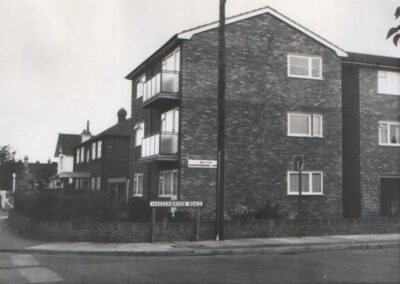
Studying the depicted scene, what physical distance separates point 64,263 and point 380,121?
17.0 meters

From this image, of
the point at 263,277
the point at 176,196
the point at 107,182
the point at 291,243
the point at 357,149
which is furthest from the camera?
the point at 107,182

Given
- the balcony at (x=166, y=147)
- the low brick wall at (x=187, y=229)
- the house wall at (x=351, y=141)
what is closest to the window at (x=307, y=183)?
the house wall at (x=351, y=141)

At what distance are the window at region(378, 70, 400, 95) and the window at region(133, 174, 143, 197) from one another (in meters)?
12.7

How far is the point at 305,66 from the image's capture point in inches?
856

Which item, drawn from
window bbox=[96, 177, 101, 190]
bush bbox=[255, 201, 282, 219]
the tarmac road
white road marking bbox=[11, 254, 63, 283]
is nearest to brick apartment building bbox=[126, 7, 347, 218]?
bush bbox=[255, 201, 282, 219]

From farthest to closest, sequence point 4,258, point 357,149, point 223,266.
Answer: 1. point 357,149
2. point 4,258
3. point 223,266

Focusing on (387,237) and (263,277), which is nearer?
(263,277)

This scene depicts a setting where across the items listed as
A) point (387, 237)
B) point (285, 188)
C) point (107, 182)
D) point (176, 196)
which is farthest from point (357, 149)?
point (107, 182)

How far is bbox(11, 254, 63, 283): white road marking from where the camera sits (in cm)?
881

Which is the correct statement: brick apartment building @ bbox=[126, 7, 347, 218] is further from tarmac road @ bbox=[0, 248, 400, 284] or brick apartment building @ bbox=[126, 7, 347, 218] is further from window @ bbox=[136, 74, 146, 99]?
tarmac road @ bbox=[0, 248, 400, 284]

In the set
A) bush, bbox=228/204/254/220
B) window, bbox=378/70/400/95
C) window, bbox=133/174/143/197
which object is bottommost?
bush, bbox=228/204/254/220

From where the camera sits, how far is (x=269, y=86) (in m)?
20.9

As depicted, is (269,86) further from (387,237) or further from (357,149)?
(387,237)

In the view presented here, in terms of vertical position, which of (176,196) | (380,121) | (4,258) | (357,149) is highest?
(380,121)
